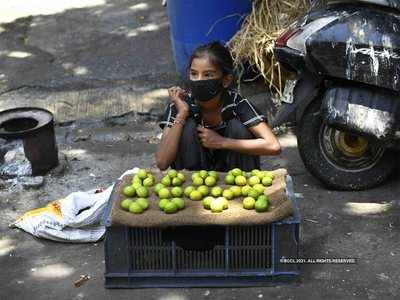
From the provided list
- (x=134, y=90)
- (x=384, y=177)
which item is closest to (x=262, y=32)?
(x=134, y=90)

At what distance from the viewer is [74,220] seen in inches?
164

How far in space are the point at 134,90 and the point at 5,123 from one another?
1.81 metres

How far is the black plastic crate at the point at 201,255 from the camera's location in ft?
11.7

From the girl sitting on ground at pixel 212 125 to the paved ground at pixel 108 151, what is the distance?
66 centimetres

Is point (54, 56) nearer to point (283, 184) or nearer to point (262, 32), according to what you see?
point (262, 32)

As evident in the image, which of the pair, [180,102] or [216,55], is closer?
[216,55]

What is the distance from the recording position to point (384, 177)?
4.74 metres

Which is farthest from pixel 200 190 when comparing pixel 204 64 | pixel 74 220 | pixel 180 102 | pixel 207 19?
pixel 207 19

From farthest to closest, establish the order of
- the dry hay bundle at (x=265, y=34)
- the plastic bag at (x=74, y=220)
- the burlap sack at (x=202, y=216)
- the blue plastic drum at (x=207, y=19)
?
1. the blue plastic drum at (x=207, y=19)
2. the dry hay bundle at (x=265, y=34)
3. the plastic bag at (x=74, y=220)
4. the burlap sack at (x=202, y=216)

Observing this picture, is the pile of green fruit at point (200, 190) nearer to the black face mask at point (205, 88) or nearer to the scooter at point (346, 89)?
the black face mask at point (205, 88)

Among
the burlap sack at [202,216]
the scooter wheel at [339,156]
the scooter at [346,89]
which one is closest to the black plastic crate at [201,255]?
the burlap sack at [202,216]

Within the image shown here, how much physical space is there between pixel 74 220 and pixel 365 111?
72.8 inches

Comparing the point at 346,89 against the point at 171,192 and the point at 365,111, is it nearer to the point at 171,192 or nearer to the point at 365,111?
the point at 365,111

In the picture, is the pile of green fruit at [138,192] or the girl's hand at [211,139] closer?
the pile of green fruit at [138,192]
